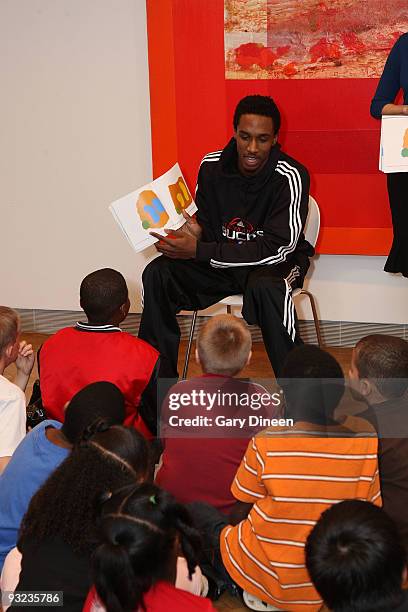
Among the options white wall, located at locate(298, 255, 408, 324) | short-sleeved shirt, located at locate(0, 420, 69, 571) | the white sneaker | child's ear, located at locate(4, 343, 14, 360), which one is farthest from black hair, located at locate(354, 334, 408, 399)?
white wall, located at locate(298, 255, 408, 324)

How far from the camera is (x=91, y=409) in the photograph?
2.27 metres

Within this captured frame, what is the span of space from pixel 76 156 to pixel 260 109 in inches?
48.3

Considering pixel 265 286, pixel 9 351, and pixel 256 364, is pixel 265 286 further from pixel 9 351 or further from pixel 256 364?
pixel 9 351

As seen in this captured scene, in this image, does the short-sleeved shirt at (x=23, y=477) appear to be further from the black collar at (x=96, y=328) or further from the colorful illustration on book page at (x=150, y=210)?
the colorful illustration on book page at (x=150, y=210)

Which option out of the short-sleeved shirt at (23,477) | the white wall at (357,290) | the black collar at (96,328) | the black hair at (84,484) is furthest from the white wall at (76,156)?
the black hair at (84,484)

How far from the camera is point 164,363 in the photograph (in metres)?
3.46

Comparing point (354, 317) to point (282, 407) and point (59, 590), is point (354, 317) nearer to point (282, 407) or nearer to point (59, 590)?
point (282, 407)

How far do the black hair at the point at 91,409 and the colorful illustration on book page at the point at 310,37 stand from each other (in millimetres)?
2196

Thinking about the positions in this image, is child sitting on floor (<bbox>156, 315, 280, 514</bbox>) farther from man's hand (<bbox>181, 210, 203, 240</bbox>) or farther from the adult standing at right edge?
the adult standing at right edge

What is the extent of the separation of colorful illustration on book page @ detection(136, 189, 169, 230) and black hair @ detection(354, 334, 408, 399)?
136 centimetres

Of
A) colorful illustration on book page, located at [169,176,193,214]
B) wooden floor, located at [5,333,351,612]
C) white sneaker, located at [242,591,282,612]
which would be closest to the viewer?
white sneaker, located at [242,591,282,612]

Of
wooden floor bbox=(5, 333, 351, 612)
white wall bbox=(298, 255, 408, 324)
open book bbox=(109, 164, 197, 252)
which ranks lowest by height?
wooden floor bbox=(5, 333, 351, 612)

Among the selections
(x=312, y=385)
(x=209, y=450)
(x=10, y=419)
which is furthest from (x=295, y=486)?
(x=10, y=419)

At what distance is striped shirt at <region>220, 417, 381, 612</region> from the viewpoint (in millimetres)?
2104
